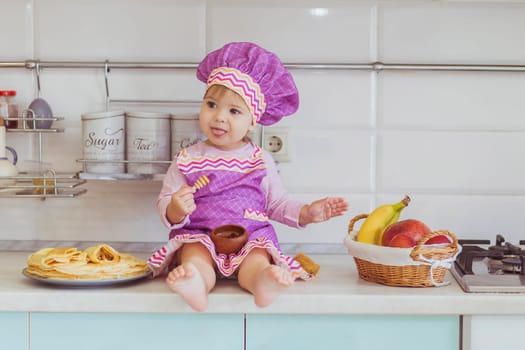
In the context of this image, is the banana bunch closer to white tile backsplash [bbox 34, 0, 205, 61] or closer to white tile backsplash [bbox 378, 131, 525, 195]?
white tile backsplash [bbox 378, 131, 525, 195]

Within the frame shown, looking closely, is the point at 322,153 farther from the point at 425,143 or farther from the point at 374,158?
the point at 425,143

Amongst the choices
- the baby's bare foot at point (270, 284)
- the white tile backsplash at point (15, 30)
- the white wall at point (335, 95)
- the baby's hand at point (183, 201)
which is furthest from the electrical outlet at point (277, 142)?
the white tile backsplash at point (15, 30)

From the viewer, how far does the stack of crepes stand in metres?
1.08

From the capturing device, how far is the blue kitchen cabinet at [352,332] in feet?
3.54

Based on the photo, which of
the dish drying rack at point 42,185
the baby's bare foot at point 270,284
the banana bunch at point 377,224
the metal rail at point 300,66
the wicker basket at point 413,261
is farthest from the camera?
the metal rail at point 300,66

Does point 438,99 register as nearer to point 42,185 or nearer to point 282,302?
point 282,302

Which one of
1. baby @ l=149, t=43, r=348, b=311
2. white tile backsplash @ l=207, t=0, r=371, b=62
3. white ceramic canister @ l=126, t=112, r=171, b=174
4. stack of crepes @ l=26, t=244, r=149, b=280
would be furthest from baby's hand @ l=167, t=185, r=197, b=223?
white tile backsplash @ l=207, t=0, r=371, b=62

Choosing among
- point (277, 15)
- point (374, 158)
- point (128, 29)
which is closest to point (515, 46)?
point (374, 158)

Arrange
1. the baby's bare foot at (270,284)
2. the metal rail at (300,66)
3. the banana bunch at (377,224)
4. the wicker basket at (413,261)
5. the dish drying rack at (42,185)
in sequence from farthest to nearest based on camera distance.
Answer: the metal rail at (300,66) < the dish drying rack at (42,185) < the banana bunch at (377,224) < the wicker basket at (413,261) < the baby's bare foot at (270,284)

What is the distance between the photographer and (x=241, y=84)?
3.93 feet

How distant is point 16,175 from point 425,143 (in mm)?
901

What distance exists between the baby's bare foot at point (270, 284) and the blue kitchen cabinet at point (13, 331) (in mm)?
393

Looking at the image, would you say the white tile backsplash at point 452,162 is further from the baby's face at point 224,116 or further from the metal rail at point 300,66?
the baby's face at point 224,116

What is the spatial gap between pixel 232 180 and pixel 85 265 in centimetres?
31
